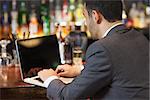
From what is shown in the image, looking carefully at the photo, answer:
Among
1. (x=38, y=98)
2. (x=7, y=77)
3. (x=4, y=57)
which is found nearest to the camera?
(x=38, y=98)

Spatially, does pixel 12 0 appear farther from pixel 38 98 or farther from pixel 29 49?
pixel 38 98

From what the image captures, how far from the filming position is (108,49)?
1383mm

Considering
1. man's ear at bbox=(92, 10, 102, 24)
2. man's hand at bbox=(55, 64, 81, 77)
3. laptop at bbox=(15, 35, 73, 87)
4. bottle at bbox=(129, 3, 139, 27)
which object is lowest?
man's hand at bbox=(55, 64, 81, 77)

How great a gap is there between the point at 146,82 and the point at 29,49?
2.29 feet

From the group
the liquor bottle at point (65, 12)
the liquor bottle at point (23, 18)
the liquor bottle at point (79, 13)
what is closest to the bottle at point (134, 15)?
the liquor bottle at point (79, 13)

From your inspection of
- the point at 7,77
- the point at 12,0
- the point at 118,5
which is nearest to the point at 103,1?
the point at 118,5

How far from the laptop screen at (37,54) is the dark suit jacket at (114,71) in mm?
367

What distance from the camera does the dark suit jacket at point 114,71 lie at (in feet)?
4.55

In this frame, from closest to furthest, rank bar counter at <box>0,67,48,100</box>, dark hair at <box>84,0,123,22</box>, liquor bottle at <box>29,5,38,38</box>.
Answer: dark hair at <box>84,0,123,22</box> < bar counter at <box>0,67,48,100</box> < liquor bottle at <box>29,5,38,38</box>

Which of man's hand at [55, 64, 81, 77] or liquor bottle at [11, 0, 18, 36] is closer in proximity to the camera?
man's hand at [55, 64, 81, 77]

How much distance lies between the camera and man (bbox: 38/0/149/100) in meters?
1.39

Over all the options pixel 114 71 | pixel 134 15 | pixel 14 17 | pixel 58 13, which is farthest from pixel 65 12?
pixel 114 71

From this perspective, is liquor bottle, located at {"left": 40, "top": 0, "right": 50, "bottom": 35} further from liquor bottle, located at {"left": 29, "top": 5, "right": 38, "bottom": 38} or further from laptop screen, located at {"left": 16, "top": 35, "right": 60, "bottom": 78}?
laptop screen, located at {"left": 16, "top": 35, "right": 60, "bottom": 78}

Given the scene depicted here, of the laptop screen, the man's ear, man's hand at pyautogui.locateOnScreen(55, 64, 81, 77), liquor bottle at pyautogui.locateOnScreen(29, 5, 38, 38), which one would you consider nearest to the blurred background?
liquor bottle at pyautogui.locateOnScreen(29, 5, 38, 38)
